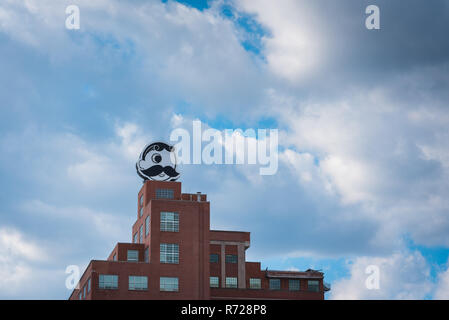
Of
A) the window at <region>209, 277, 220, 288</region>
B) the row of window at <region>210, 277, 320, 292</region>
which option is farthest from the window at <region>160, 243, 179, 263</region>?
the row of window at <region>210, 277, 320, 292</region>

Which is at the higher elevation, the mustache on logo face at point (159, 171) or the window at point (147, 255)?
the mustache on logo face at point (159, 171)

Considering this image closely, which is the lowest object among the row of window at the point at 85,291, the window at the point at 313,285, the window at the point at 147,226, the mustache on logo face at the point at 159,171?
the row of window at the point at 85,291

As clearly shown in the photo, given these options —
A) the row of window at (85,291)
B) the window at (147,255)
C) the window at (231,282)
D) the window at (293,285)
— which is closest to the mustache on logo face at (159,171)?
the window at (147,255)

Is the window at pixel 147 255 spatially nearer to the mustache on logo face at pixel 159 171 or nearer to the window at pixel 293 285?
the mustache on logo face at pixel 159 171

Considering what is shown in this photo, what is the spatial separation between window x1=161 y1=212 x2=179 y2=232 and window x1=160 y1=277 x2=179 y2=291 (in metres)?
7.26

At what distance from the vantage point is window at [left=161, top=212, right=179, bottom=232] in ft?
356

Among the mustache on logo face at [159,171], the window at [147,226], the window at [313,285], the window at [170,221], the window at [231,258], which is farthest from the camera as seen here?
the window at [231,258]

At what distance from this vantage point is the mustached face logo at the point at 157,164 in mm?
116562

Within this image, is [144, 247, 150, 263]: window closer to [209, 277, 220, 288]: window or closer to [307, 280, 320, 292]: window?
[209, 277, 220, 288]: window

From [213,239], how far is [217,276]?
679 centimetres

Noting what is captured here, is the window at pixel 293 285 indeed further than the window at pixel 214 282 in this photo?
Yes

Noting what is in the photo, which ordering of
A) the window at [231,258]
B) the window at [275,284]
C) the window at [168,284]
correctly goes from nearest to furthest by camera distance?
the window at [168,284], the window at [275,284], the window at [231,258]

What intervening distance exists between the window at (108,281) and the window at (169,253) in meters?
7.22
